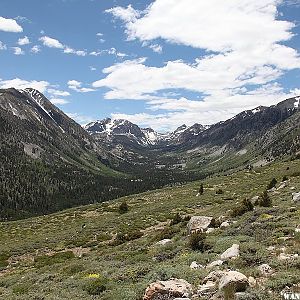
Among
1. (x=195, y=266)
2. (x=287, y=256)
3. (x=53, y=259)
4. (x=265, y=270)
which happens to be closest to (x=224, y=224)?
(x=195, y=266)

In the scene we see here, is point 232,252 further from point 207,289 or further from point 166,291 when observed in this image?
point 166,291

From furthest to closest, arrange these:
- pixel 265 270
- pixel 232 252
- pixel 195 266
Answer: pixel 232 252 < pixel 195 266 < pixel 265 270

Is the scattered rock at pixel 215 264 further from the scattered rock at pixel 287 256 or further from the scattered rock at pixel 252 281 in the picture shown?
the scattered rock at pixel 252 281

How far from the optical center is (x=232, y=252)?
65.9 ft

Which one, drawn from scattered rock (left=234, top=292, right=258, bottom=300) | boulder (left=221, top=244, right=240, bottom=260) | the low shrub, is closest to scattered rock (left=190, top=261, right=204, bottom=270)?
boulder (left=221, top=244, right=240, bottom=260)

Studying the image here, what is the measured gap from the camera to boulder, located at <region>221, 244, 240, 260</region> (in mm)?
19770

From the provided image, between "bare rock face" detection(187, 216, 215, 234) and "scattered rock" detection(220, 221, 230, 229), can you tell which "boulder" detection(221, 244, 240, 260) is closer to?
"scattered rock" detection(220, 221, 230, 229)

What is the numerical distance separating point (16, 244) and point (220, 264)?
129ft

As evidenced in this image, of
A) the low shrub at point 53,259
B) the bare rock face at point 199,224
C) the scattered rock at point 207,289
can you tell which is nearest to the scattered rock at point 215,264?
the scattered rock at point 207,289

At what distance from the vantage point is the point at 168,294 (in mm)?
14961

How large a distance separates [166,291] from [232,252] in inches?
248

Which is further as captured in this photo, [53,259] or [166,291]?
[53,259]

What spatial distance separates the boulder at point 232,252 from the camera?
778 inches

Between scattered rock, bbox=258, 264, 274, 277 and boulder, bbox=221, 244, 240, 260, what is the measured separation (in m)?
2.84
